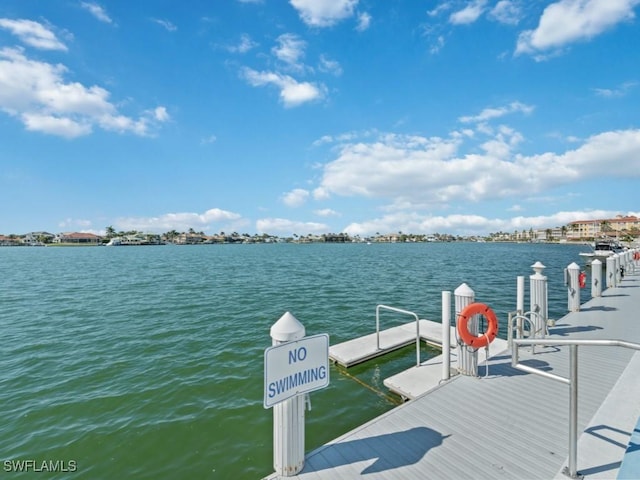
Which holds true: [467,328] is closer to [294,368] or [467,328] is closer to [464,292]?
[464,292]

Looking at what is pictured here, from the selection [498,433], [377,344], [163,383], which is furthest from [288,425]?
[377,344]

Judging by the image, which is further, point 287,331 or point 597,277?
point 597,277

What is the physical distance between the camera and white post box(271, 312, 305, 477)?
267cm

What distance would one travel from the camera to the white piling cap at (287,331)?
2.68 metres

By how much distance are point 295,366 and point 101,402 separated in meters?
4.97

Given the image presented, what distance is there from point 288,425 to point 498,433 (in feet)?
7.79

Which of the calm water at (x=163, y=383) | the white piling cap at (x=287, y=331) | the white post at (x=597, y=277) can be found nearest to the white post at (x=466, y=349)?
the calm water at (x=163, y=383)

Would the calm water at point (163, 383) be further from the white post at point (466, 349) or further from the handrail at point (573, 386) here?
the handrail at point (573, 386)

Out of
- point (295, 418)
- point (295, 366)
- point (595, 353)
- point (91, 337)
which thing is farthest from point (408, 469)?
point (91, 337)

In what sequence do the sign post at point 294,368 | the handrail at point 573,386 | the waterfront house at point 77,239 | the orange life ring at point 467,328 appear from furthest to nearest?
the waterfront house at point 77,239 < the orange life ring at point 467,328 < the sign post at point 294,368 < the handrail at point 573,386

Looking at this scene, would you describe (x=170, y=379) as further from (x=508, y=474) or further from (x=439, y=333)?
(x=439, y=333)

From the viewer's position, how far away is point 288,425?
2684 mm

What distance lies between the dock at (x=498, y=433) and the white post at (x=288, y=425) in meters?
0.18

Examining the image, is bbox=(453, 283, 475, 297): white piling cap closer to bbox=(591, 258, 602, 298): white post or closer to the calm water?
the calm water
